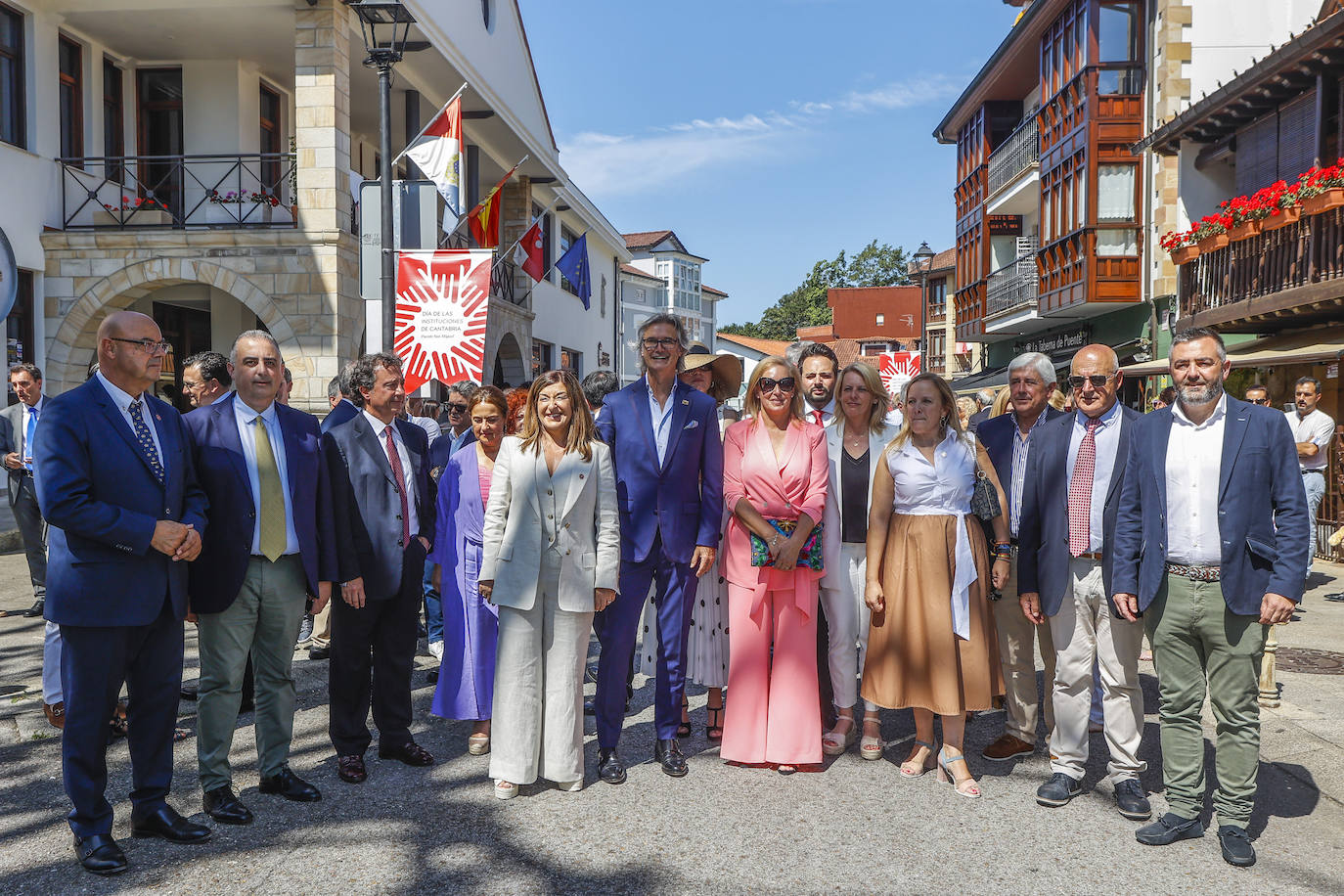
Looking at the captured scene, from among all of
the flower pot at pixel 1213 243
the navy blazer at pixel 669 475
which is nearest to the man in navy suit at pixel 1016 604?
the navy blazer at pixel 669 475

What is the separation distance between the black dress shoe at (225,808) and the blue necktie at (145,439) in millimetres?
1366

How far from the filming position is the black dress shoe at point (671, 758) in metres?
5.00

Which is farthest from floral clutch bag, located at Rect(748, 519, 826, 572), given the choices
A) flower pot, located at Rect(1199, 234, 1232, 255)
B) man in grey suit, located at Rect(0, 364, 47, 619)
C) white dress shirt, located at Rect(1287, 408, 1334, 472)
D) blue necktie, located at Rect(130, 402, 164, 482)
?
flower pot, located at Rect(1199, 234, 1232, 255)

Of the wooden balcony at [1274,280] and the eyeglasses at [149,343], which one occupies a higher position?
the wooden balcony at [1274,280]

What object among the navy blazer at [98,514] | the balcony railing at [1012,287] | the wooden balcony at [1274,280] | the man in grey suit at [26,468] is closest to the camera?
the navy blazer at [98,514]

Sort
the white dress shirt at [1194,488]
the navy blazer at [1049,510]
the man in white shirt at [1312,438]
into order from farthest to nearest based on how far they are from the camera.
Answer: the man in white shirt at [1312,438]
the navy blazer at [1049,510]
the white dress shirt at [1194,488]

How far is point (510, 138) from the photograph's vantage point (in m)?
22.4

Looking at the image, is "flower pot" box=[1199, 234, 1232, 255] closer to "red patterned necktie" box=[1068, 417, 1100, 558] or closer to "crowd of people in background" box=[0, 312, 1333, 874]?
"crowd of people in background" box=[0, 312, 1333, 874]

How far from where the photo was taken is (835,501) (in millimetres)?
5539

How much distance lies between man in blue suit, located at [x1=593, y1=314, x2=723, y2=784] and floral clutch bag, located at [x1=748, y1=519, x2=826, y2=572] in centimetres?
21

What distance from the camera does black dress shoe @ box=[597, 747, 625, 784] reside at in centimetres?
489

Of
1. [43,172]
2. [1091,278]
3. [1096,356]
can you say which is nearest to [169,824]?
[1096,356]

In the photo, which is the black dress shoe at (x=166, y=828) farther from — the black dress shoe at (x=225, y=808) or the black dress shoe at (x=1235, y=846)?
the black dress shoe at (x=1235, y=846)

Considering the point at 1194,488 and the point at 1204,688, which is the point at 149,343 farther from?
the point at 1204,688
